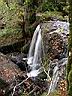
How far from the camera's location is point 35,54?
432 inches

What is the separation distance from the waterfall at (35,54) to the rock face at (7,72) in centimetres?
56

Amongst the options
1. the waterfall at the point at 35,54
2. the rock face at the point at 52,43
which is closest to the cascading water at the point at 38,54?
the waterfall at the point at 35,54

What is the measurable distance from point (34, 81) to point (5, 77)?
0.96 meters

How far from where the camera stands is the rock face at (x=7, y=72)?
28.4ft

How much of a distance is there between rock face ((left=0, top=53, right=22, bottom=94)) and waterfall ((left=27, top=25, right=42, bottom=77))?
22.1 inches

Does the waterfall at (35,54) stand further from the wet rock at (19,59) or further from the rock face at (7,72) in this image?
the rock face at (7,72)

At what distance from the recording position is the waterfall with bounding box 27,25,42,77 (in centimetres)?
1015

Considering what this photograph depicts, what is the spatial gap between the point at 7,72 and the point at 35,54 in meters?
1.91

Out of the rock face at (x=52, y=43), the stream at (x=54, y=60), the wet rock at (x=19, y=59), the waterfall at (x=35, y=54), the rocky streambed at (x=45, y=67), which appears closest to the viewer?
the stream at (x=54, y=60)

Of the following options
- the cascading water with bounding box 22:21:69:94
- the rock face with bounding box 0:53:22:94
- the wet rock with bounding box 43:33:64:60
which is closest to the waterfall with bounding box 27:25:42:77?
the cascading water with bounding box 22:21:69:94

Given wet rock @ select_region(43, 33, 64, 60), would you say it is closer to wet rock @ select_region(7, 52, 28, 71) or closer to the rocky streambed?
the rocky streambed

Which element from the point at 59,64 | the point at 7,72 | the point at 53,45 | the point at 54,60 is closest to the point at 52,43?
the point at 53,45

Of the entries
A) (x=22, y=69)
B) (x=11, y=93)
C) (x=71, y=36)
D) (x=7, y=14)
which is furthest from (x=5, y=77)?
(x=7, y=14)

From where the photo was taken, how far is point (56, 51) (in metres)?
9.26
